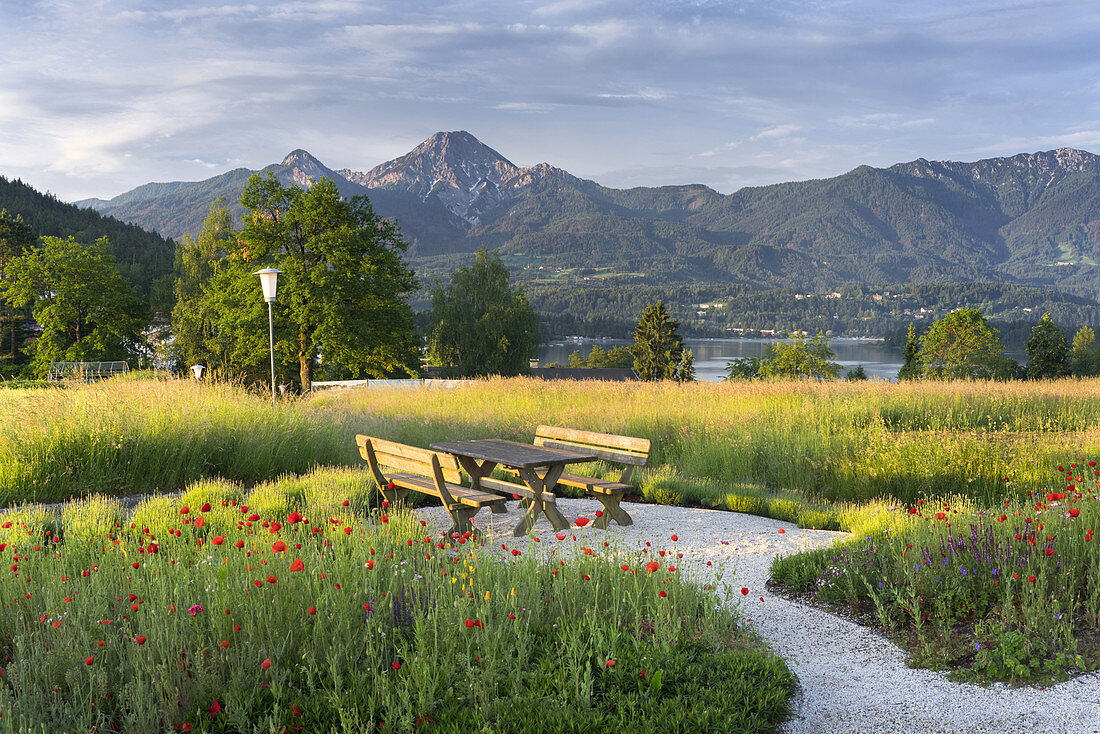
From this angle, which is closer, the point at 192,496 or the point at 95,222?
the point at 192,496

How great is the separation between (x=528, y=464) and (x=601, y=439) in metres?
1.42

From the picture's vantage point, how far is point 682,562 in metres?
5.45

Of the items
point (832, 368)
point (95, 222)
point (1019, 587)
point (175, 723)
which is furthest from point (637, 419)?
point (95, 222)

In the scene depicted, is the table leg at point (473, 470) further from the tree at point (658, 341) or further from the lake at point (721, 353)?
the lake at point (721, 353)

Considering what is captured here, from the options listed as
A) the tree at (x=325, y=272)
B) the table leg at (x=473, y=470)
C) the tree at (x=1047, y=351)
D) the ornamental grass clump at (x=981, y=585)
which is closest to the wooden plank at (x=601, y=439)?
the table leg at (x=473, y=470)

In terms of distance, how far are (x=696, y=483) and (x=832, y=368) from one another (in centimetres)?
5466

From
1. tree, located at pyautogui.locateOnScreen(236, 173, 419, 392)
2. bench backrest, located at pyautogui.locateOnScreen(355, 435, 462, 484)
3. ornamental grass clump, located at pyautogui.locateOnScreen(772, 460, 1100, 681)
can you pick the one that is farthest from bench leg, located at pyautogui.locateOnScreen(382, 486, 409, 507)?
tree, located at pyautogui.locateOnScreen(236, 173, 419, 392)

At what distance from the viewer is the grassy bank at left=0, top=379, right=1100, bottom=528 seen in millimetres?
8055

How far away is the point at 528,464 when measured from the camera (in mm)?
6098

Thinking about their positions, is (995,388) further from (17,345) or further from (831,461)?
(17,345)

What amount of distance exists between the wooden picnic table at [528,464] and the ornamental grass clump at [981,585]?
1973 millimetres

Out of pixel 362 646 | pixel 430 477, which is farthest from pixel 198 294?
pixel 362 646

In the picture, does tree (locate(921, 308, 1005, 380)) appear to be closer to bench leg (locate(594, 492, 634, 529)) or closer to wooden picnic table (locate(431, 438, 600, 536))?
bench leg (locate(594, 492, 634, 529))

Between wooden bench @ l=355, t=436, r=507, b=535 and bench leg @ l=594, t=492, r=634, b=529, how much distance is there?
3.21 ft
